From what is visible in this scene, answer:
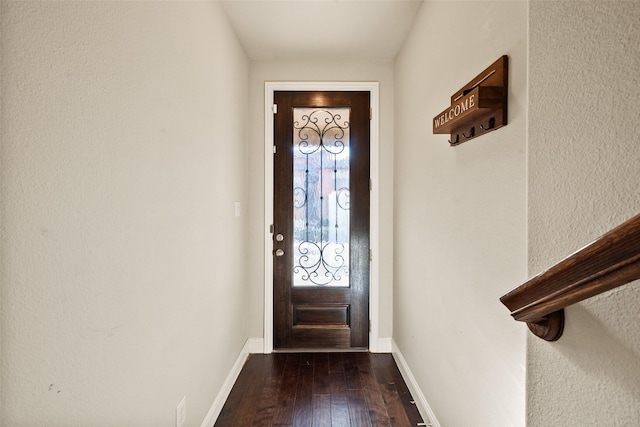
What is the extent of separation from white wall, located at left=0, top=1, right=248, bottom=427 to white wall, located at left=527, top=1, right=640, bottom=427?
3.58 ft

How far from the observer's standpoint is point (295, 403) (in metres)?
2.19

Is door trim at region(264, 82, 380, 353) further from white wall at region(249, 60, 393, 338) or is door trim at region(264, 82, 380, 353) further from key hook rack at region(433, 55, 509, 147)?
key hook rack at region(433, 55, 509, 147)

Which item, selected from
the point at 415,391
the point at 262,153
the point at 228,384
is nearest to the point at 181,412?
the point at 228,384

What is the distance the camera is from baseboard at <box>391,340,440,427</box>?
1.92 m

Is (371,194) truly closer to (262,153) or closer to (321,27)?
(262,153)

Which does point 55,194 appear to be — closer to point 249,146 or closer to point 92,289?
point 92,289

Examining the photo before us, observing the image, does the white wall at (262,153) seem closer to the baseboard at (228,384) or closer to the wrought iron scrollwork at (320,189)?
the baseboard at (228,384)

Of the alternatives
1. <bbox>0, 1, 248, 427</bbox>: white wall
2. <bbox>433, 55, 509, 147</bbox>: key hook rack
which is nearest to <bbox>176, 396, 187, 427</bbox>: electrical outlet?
<bbox>0, 1, 248, 427</bbox>: white wall

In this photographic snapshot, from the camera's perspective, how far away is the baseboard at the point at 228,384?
6.41ft

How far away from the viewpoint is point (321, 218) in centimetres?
296

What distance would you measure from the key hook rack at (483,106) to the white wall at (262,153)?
4.93 feet

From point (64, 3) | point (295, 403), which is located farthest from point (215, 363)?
point (64, 3)

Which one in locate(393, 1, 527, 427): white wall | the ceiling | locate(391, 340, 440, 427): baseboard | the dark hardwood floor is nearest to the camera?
locate(393, 1, 527, 427): white wall

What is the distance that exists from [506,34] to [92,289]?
1.48 m
